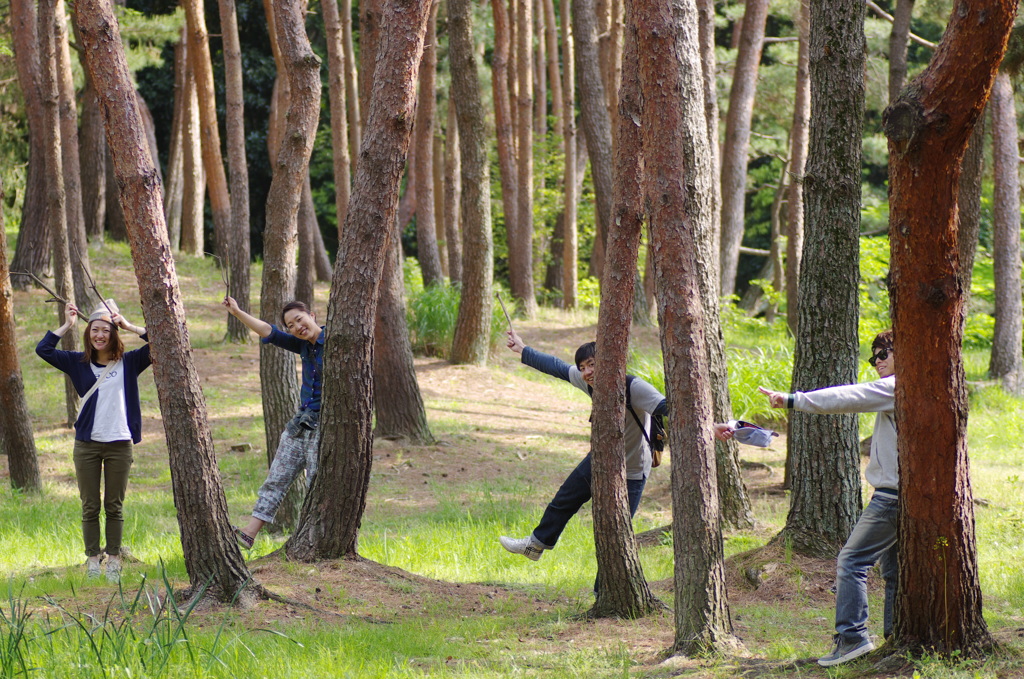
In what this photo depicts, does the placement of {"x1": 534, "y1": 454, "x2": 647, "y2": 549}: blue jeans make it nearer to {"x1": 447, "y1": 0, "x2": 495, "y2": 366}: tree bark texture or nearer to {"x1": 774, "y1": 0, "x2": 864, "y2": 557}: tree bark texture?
{"x1": 774, "y1": 0, "x2": 864, "y2": 557}: tree bark texture

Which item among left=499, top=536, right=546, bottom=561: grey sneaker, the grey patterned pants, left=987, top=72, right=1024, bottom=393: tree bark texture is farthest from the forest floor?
left=987, top=72, right=1024, bottom=393: tree bark texture

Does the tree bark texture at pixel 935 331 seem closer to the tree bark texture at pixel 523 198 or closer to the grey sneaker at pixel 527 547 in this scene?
the grey sneaker at pixel 527 547

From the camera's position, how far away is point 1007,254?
A: 14.9 metres

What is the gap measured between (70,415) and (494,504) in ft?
17.0

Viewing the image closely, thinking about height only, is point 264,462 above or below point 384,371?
below

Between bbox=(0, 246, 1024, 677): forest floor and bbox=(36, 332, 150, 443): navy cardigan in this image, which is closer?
bbox=(0, 246, 1024, 677): forest floor

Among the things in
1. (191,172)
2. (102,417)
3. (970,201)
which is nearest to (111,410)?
(102,417)

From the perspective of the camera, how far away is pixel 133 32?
1867 cm

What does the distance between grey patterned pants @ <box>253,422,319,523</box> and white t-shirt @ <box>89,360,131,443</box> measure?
1.00m

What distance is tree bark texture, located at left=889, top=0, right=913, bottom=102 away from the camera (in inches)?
487

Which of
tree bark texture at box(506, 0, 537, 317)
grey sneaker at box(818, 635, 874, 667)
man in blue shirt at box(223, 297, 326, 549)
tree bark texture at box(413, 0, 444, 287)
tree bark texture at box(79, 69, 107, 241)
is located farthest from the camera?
tree bark texture at box(79, 69, 107, 241)

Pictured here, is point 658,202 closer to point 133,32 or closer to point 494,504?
point 494,504

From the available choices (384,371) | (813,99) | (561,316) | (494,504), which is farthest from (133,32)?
(813,99)

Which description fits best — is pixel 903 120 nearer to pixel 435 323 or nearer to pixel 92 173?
pixel 435 323
